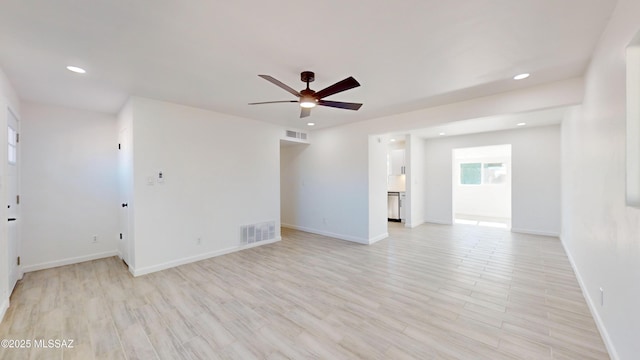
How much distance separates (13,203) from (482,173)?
37.9 ft

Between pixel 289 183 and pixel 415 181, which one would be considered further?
pixel 415 181

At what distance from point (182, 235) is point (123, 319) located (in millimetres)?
1654

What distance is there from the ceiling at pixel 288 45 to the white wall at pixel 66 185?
712mm

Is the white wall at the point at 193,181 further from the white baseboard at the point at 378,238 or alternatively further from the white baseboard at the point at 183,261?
the white baseboard at the point at 378,238

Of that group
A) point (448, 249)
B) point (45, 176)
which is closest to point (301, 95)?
point (448, 249)

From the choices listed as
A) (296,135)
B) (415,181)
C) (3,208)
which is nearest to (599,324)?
(415,181)

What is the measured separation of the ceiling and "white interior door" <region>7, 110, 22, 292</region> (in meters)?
0.59

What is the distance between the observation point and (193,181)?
4141 millimetres

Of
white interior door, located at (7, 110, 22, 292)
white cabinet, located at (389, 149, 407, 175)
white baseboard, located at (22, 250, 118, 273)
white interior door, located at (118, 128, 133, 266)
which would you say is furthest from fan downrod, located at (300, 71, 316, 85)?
white cabinet, located at (389, 149, 407, 175)

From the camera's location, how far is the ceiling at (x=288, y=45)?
1.75 metres

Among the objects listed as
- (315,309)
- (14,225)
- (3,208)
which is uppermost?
(3,208)

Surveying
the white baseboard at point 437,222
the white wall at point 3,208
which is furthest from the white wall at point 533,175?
the white wall at point 3,208

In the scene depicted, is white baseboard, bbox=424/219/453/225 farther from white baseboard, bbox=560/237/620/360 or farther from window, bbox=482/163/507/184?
white baseboard, bbox=560/237/620/360

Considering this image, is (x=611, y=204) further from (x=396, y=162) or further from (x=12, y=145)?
(x=12, y=145)
